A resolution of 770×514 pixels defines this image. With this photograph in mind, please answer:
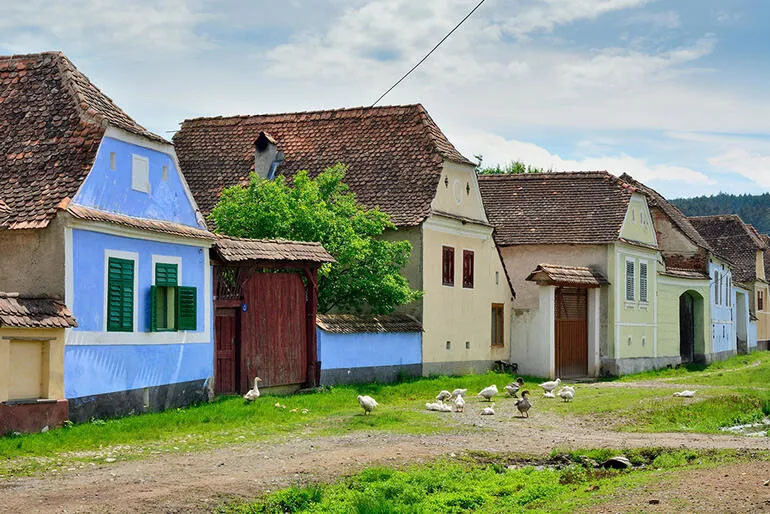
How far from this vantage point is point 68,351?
18344 millimetres

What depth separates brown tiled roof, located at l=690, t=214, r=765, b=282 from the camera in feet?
210

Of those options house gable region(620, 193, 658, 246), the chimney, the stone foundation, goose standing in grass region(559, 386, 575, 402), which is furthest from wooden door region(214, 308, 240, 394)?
house gable region(620, 193, 658, 246)

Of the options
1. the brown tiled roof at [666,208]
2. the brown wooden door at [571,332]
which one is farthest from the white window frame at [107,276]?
the brown tiled roof at [666,208]

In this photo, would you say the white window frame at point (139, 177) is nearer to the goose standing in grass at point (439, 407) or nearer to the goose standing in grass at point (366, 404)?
the goose standing in grass at point (366, 404)

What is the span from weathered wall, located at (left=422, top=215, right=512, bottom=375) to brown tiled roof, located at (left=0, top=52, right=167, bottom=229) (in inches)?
437

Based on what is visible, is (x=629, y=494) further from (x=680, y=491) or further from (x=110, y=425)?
(x=110, y=425)

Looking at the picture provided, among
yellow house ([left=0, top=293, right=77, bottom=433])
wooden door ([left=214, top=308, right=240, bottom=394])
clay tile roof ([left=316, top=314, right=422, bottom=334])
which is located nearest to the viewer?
yellow house ([left=0, top=293, right=77, bottom=433])

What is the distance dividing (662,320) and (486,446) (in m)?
26.8

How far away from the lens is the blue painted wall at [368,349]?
1019 inches

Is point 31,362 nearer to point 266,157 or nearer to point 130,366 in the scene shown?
point 130,366

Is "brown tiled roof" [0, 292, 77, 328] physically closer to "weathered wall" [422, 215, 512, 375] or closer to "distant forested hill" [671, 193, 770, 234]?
"weathered wall" [422, 215, 512, 375]

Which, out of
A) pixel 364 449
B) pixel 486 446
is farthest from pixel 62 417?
pixel 486 446

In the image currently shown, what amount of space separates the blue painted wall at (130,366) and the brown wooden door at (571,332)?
51.7ft

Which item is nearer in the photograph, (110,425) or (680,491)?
(680,491)
